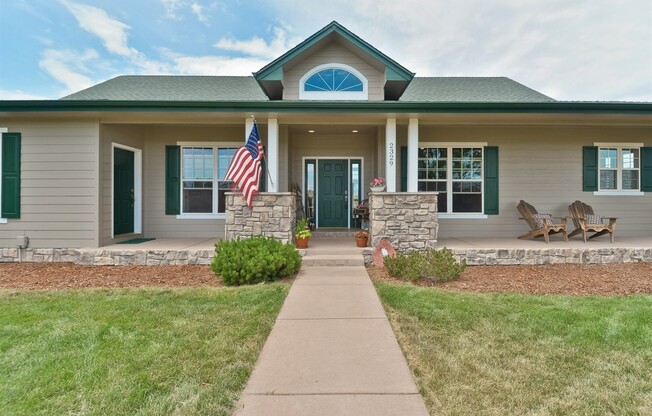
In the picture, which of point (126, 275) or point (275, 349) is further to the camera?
point (126, 275)

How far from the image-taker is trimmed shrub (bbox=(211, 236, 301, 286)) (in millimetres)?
5043

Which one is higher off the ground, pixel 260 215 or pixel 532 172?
pixel 532 172

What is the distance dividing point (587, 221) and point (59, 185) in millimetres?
11734

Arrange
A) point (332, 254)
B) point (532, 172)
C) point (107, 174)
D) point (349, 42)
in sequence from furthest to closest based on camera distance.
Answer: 1. point (532, 172)
2. point (349, 42)
3. point (107, 174)
4. point (332, 254)

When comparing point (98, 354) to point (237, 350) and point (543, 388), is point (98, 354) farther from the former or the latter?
point (543, 388)

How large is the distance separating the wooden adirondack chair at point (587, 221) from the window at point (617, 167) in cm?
105

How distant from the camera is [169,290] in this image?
478cm

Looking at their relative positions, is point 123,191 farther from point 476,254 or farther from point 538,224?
point 538,224

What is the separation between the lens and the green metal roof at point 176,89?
8586 millimetres

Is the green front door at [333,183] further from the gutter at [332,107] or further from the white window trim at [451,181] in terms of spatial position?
the gutter at [332,107]

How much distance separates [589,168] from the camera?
28.2 feet

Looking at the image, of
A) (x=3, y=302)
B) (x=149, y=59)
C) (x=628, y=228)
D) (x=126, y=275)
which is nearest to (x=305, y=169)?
(x=126, y=275)

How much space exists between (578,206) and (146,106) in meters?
9.99

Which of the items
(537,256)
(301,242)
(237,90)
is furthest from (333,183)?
(537,256)
